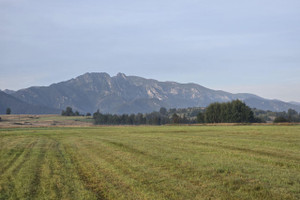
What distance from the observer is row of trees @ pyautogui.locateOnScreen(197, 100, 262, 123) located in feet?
431

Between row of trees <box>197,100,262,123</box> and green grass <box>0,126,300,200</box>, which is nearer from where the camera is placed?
green grass <box>0,126,300,200</box>

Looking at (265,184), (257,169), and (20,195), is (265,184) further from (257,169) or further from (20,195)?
(20,195)

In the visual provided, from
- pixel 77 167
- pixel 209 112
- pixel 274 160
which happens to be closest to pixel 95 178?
pixel 77 167

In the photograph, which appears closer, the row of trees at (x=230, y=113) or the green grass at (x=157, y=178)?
the green grass at (x=157, y=178)

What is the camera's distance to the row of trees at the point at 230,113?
431ft

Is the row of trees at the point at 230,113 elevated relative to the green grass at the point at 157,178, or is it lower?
elevated

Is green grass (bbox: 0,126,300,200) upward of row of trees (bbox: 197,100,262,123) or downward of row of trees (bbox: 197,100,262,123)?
downward

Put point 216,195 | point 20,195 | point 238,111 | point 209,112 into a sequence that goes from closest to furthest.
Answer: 1. point 216,195
2. point 20,195
3. point 238,111
4. point 209,112

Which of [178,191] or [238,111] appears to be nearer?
[178,191]

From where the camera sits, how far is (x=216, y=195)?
491 inches

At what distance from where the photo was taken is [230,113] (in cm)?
13462

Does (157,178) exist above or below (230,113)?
below

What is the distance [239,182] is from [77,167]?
11.1 m

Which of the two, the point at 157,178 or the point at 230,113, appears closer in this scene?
the point at 157,178
